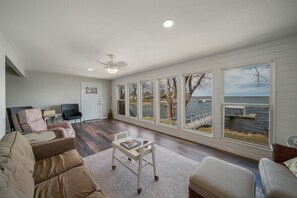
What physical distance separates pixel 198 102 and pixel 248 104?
114 cm

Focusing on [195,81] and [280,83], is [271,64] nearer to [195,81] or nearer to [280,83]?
[280,83]

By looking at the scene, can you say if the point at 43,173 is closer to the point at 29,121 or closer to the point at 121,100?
the point at 29,121

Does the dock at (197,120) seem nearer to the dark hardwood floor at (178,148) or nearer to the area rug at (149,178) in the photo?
the dark hardwood floor at (178,148)

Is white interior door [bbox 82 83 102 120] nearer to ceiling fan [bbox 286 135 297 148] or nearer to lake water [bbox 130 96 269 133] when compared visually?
lake water [bbox 130 96 269 133]

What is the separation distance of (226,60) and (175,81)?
1.51 meters

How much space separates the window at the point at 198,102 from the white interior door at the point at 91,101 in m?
4.68

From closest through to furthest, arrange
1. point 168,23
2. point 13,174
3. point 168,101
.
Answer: point 13,174 → point 168,23 → point 168,101

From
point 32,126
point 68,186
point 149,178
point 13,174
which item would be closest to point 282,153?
point 149,178

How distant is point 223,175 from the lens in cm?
126

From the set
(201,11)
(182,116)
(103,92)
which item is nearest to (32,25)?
(201,11)

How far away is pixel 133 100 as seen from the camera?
18.2ft

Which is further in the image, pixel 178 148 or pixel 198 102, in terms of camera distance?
pixel 198 102

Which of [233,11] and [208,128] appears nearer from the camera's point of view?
[233,11]

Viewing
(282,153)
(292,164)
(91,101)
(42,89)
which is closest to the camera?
(292,164)
